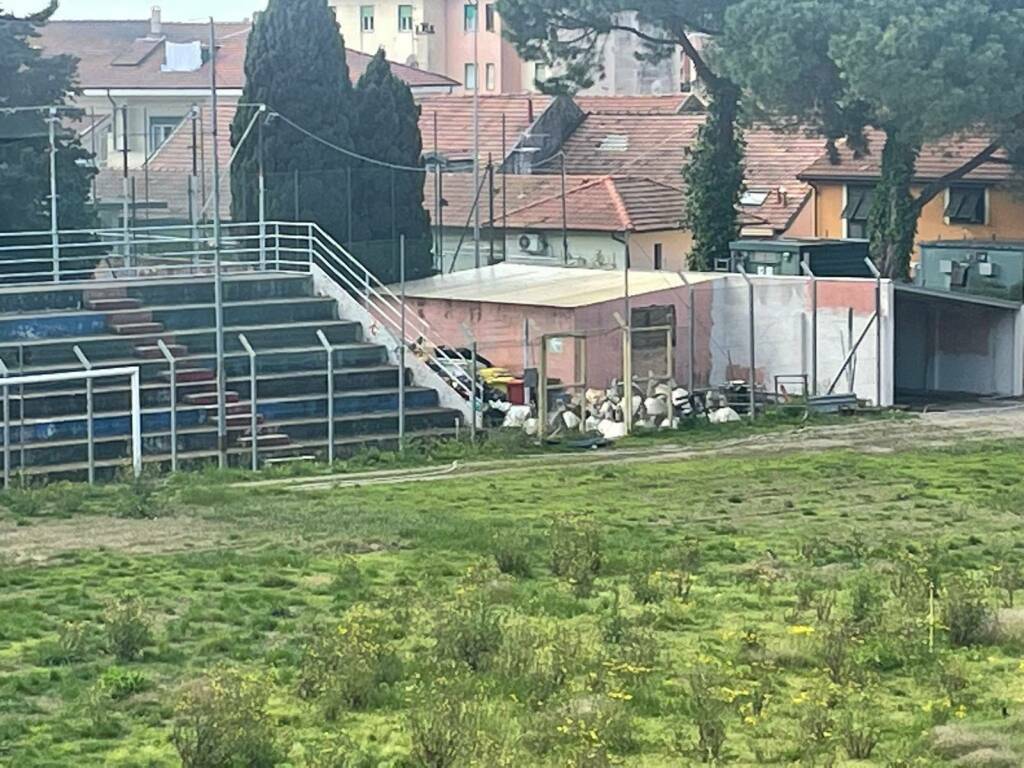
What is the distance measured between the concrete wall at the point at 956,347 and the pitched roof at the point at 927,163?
25.6 ft

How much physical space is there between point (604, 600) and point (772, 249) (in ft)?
76.1

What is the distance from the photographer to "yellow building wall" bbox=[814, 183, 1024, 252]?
48.9m

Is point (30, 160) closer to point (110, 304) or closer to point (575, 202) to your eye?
point (110, 304)

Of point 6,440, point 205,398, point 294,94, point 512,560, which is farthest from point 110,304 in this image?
point 512,560

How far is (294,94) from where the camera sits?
43.7 metres

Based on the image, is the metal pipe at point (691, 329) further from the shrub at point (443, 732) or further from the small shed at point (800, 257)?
the shrub at point (443, 732)

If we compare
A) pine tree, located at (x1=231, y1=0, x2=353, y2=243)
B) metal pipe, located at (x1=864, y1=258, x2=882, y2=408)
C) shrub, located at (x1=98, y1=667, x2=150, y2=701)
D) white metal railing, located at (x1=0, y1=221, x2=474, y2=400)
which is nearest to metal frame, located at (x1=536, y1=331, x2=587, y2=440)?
white metal railing, located at (x1=0, y1=221, x2=474, y2=400)

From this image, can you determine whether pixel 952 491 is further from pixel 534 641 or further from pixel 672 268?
pixel 672 268

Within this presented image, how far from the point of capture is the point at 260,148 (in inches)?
1510

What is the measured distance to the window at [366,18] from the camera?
10062 centimetres

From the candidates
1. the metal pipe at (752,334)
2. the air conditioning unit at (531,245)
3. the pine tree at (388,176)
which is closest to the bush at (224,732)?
the metal pipe at (752,334)

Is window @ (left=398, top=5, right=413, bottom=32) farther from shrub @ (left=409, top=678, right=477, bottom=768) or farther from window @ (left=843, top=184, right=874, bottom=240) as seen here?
shrub @ (left=409, top=678, right=477, bottom=768)

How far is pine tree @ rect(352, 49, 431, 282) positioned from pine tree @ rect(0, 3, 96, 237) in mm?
5272

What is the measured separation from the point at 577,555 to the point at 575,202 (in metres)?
32.0
